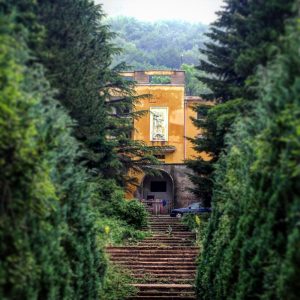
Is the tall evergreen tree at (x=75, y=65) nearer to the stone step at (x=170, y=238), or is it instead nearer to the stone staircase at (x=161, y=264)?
the stone staircase at (x=161, y=264)

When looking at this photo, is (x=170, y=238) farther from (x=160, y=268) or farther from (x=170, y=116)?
(x=170, y=116)

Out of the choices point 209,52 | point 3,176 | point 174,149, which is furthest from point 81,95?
point 174,149

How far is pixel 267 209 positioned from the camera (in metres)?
7.85

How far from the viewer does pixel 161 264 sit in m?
19.2

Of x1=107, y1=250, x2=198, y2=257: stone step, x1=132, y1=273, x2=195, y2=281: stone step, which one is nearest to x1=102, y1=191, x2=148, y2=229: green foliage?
x1=107, y1=250, x2=198, y2=257: stone step

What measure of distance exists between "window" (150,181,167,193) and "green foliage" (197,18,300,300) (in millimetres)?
24711

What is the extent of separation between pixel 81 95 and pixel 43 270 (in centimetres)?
583

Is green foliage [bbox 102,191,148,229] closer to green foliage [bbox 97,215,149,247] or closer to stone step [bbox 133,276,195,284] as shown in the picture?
green foliage [bbox 97,215,149,247]

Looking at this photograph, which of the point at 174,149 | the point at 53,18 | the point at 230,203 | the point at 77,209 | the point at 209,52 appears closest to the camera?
the point at 77,209

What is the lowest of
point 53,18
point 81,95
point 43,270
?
point 43,270

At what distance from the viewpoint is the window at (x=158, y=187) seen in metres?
36.0

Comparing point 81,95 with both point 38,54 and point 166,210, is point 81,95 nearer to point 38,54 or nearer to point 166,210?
point 38,54

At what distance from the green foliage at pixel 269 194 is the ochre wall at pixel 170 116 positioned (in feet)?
81.0

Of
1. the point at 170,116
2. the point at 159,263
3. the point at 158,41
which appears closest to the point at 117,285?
the point at 159,263
